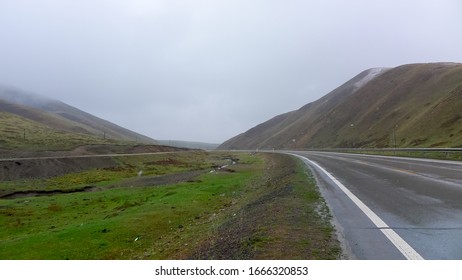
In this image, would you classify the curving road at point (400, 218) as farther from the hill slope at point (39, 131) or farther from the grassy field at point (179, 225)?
the hill slope at point (39, 131)

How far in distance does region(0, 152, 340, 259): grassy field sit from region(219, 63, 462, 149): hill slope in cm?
4662

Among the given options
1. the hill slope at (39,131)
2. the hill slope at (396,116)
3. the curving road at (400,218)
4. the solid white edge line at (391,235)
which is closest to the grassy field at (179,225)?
the curving road at (400,218)

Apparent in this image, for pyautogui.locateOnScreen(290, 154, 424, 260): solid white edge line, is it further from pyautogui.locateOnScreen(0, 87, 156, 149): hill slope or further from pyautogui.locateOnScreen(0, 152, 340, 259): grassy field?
pyautogui.locateOnScreen(0, 87, 156, 149): hill slope

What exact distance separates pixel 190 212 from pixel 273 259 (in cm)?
1335

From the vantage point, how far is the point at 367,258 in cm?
633

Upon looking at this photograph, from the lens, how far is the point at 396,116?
99438 mm

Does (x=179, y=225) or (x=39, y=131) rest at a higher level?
(x=39, y=131)

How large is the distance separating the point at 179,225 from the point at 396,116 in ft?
303

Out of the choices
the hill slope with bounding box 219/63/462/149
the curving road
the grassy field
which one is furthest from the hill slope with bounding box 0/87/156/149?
the curving road

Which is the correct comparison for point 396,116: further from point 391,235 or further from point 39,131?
point 391,235

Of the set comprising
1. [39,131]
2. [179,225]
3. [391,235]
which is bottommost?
[179,225]

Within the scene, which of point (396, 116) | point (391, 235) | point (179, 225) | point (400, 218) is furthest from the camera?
point (396, 116)

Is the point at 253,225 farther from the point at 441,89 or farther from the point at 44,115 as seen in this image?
the point at 44,115

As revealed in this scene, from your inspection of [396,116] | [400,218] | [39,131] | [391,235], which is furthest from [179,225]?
[39,131]
